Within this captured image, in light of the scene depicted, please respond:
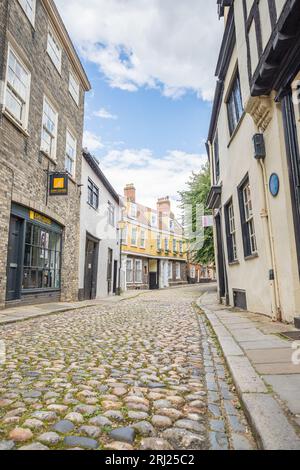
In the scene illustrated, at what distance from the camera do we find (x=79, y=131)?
42.9 ft

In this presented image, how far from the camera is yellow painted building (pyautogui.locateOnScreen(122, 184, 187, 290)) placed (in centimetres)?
2784

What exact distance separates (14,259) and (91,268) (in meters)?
6.95

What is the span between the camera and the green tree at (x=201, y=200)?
62.4ft

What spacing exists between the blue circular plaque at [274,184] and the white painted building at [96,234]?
9290 millimetres

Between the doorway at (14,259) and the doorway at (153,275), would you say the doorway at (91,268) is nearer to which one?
the doorway at (14,259)

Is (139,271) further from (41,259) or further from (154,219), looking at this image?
(41,259)

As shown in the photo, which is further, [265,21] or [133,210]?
[133,210]

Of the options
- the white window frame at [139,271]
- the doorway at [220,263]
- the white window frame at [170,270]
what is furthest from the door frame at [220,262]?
the white window frame at [170,270]

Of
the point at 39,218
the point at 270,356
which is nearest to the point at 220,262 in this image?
the point at 39,218

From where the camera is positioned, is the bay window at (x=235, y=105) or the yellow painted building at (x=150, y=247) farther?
the yellow painted building at (x=150, y=247)

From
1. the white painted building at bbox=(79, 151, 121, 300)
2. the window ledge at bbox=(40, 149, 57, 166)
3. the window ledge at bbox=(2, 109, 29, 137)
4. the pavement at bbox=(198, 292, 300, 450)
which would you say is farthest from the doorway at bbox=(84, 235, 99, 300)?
the pavement at bbox=(198, 292, 300, 450)

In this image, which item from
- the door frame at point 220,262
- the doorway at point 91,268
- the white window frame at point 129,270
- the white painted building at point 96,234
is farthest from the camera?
the white window frame at point 129,270

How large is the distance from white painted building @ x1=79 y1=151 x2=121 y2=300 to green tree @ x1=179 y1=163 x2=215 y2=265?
15.7ft

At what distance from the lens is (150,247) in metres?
31.5
